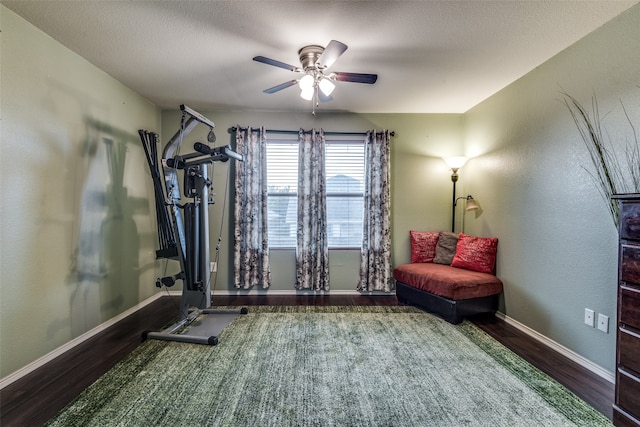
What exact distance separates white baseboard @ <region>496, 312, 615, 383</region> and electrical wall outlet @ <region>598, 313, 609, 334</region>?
28cm

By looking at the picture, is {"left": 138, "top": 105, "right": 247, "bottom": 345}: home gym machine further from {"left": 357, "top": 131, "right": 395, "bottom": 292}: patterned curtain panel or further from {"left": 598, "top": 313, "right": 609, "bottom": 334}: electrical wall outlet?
{"left": 598, "top": 313, "right": 609, "bottom": 334}: electrical wall outlet

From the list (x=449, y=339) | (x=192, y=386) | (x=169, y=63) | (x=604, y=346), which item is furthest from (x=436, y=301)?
(x=169, y=63)

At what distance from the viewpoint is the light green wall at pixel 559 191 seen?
2.00 m

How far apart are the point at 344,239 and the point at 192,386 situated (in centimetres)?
260

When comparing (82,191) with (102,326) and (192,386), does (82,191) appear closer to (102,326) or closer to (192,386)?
(102,326)

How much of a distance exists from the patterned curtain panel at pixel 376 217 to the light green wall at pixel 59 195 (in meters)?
2.92

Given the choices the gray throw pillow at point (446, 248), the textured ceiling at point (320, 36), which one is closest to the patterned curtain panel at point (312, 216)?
the textured ceiling at point (320, 36)

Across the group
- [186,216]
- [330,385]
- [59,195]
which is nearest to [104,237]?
[59,195]

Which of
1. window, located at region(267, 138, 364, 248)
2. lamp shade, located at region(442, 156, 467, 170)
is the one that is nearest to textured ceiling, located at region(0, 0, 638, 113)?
lamp shade, located at region(442, 156, 467, 170)

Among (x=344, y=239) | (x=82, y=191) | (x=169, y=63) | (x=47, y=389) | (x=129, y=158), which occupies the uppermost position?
(x=169, y=63)

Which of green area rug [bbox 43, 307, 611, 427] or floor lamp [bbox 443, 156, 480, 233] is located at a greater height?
floor lamp [bbox 443, 156, 480, 233]

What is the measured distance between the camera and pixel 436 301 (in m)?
3.08

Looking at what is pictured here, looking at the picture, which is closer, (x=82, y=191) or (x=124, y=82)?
(x=82, y=191)

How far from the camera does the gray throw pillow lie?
145 inches
